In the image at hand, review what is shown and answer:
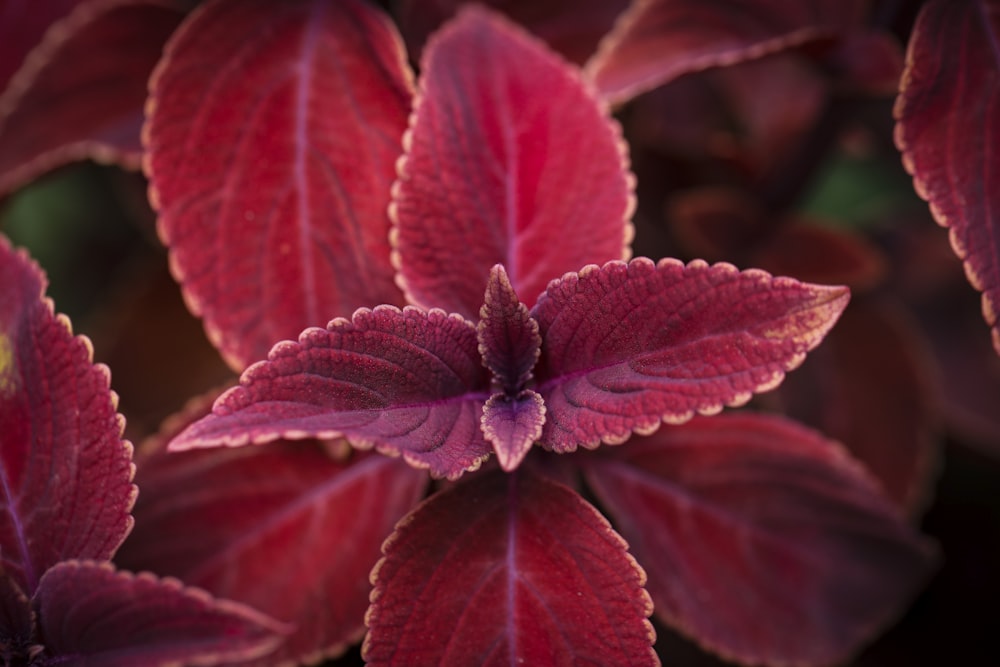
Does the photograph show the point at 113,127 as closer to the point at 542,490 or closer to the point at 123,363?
the point at 123,363

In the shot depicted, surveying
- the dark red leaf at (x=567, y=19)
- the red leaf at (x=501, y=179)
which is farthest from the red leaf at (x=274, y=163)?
the dark red leaf at (x=567, y=19)

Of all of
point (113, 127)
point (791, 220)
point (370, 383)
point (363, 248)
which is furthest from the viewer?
point (791, 220)

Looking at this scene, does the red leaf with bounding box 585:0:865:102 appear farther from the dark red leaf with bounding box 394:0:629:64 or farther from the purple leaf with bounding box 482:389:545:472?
the purple leaf with bounding box 482:389:545:472

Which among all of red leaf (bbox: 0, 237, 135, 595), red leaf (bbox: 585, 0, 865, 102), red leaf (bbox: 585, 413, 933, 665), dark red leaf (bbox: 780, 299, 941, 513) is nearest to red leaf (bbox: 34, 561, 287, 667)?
red leaf (bbox: 0, 237, 135, 595)

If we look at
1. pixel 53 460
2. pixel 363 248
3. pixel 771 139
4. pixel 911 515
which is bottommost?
pixel 911 515

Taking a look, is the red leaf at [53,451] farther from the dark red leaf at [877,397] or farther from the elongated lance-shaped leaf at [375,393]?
the dark red leaf at [877,397]

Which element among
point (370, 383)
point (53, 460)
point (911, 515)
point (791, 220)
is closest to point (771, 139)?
point (791, 220)

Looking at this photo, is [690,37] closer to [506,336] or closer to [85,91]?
[506,336]
